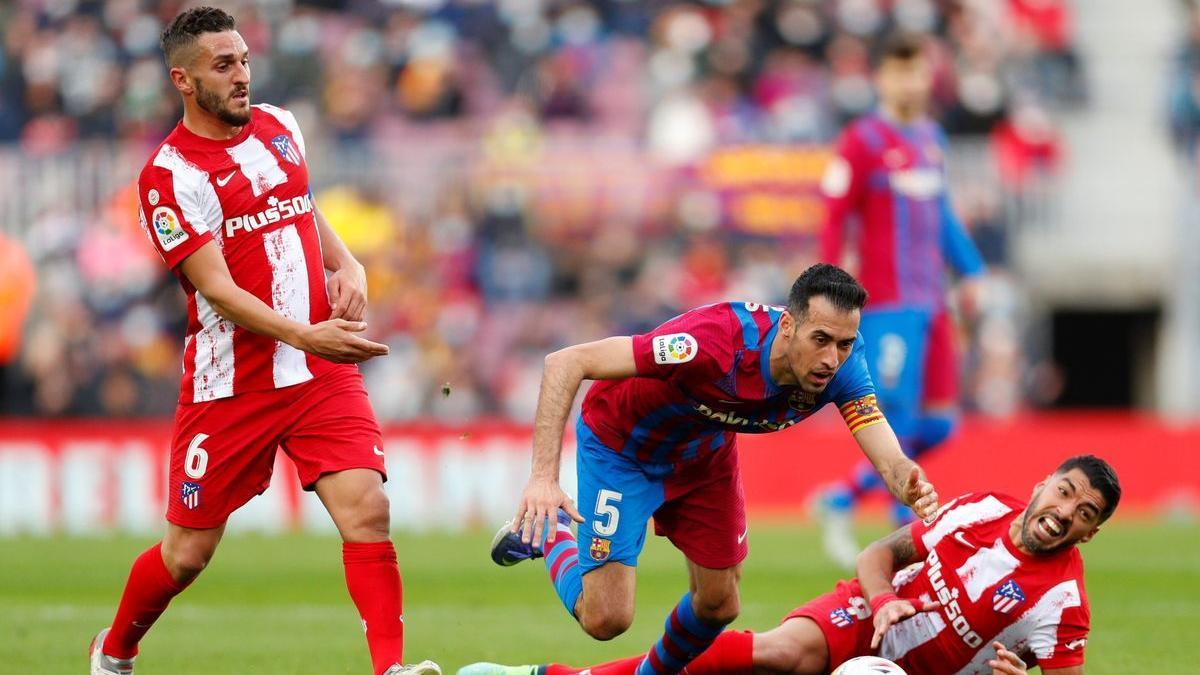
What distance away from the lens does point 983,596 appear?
641 centimetres

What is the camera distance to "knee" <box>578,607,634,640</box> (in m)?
6.89

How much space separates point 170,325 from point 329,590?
740 centimetres

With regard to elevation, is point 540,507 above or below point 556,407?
below

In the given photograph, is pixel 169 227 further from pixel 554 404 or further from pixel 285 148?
pixel 554 404

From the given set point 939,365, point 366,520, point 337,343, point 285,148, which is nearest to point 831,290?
point 337,343

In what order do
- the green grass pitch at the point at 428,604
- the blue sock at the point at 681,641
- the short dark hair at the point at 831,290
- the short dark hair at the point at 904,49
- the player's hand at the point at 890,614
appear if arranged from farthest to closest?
1. the short dark hair at the point at 904,49
2. the green grass pitch at the point at 428,604
3. the blue sock at the point at 681,641
4. the short dark hair at the point at 831,290
5. the player's hand at the point at 890,614

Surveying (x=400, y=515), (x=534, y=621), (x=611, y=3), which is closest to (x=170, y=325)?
(x=400, y=515)

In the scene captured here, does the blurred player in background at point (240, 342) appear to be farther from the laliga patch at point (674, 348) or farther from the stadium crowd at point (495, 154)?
the stadium crowd at point (495, 154)

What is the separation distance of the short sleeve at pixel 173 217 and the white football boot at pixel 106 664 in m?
1.60

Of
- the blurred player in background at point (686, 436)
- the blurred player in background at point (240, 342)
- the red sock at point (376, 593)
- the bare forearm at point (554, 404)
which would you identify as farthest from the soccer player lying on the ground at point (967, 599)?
the bare forearm at point (554, 404)

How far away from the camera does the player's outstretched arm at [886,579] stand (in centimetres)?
600

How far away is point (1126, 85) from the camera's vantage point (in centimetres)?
2381

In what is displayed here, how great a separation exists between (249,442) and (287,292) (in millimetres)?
583

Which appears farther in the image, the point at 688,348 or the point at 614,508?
the point at 614,508
